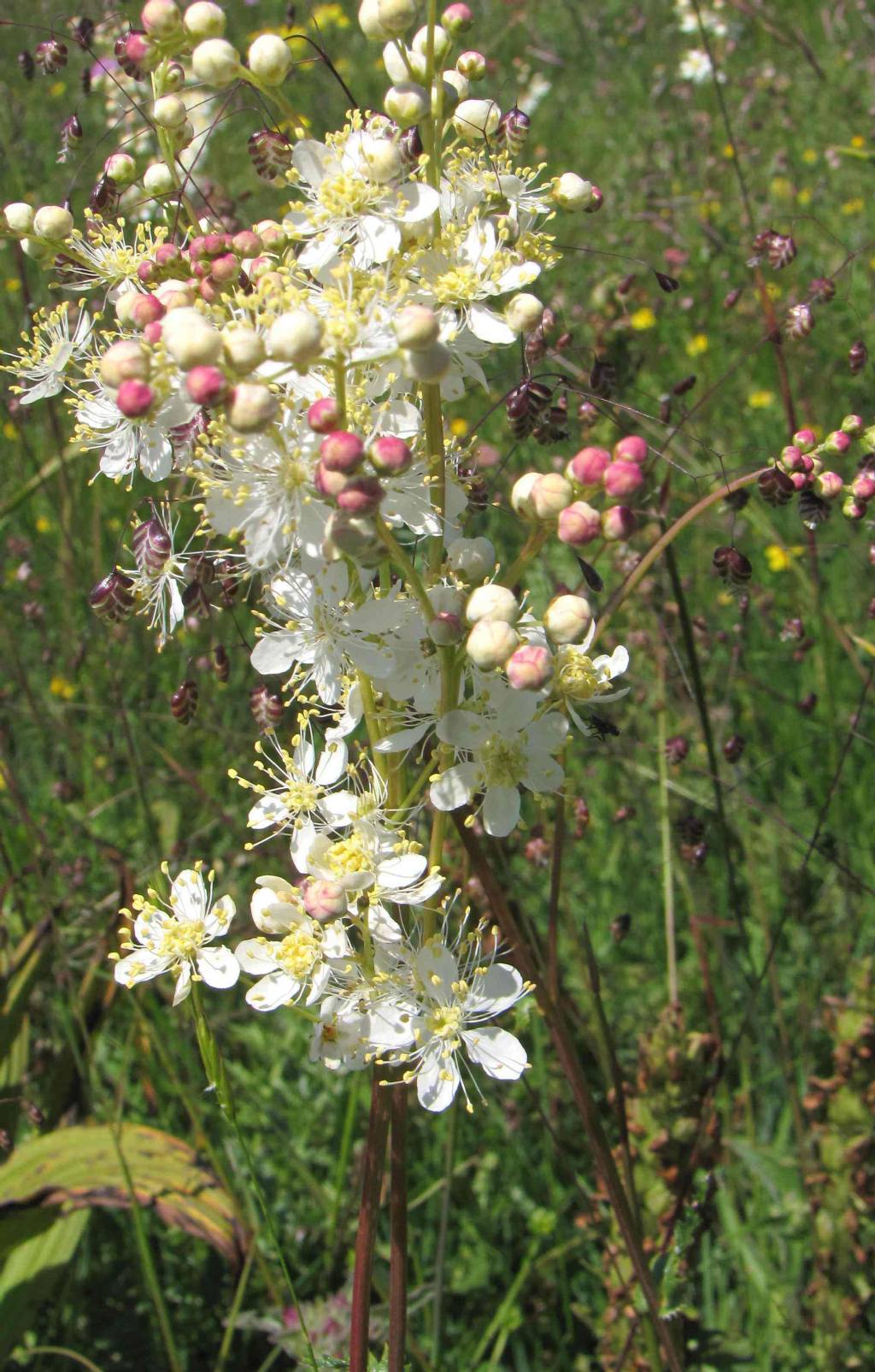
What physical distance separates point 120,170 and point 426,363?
0.63 m

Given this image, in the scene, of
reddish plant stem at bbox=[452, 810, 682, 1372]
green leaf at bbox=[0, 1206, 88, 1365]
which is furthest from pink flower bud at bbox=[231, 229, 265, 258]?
green leaf at bbox=[0, 1206, 88, 1365]

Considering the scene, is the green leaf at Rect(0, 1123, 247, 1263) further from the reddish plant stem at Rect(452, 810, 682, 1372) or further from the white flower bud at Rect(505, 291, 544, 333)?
the white flower bud at Rect(505, 291, 544, 333)

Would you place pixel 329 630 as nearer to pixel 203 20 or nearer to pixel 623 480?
pixel 623 480

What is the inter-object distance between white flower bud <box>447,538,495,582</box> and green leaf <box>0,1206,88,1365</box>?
4.73ft

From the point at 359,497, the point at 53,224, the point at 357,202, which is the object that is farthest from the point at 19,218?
the point at 359,497

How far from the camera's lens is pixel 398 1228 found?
4.17ft

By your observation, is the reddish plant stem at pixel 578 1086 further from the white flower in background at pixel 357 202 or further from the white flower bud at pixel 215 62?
the white flower bud at pixel 215 62

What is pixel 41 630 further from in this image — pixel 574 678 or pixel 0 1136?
pixel 574 678

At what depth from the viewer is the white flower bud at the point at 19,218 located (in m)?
1.28

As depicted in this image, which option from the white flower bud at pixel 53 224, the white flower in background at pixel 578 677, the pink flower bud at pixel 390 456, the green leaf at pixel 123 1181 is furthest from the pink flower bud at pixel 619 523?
the green leaf at pixel 123 1181

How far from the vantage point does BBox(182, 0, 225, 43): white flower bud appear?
118cm

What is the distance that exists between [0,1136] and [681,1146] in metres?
1.17

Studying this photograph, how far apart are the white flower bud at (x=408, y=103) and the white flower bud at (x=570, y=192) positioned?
214 mm

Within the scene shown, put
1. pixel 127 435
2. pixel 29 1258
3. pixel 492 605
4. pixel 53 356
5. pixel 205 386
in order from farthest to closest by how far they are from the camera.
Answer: pixel 29 1258 → pixel 53 356 → pixel 127 435 → pixel 492 605 → pixel 205 386
